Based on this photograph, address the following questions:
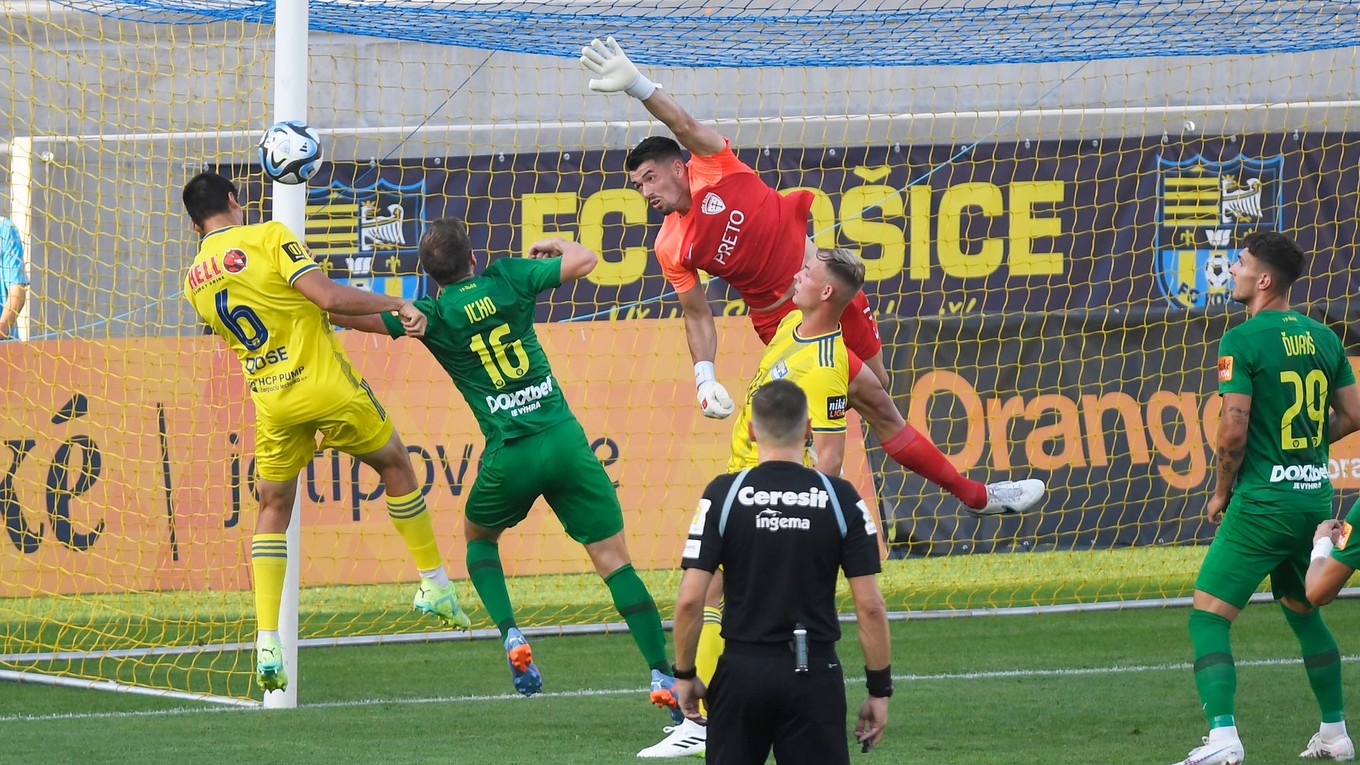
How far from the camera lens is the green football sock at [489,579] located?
7625 mm

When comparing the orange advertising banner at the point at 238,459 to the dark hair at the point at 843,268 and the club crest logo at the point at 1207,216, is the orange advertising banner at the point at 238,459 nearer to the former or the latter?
the club crest logo at the point at 1207,216

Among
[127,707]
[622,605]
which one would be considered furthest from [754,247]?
[127,707]

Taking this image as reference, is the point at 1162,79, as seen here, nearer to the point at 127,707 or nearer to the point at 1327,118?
the point at 1327,118

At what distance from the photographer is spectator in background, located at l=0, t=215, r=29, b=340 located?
32.3ft

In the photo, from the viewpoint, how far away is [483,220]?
1309 centimetres

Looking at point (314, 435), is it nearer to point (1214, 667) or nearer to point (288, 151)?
point (288, 151)

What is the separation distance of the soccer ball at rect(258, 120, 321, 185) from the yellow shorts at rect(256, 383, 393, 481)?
1.06 metres

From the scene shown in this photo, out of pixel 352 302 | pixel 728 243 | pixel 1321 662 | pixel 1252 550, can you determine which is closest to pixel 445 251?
pixel 352 302

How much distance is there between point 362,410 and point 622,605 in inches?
59.6

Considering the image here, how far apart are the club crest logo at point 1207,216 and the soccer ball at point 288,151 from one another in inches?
308

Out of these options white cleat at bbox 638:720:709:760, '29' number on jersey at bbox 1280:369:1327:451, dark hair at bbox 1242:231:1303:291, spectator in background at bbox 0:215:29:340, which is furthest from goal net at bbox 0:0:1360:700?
'29' number on jersey at bbox 1280:369:1327:451

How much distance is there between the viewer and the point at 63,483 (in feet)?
35.6

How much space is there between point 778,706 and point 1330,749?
3.05 m

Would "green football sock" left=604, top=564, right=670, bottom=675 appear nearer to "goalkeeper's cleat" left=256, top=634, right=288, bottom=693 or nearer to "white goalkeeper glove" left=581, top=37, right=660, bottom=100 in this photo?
"goalkeeper's cleat" left=256, top=634, right=288, bottom=693
